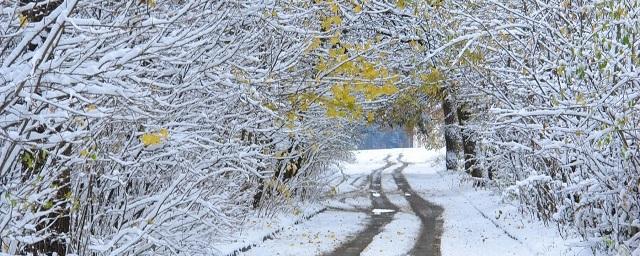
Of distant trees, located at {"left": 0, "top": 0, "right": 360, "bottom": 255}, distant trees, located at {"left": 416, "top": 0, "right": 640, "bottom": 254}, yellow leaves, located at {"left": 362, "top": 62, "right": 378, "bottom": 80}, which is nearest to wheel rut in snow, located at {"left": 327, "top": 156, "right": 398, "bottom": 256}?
distant trees, located at {"left": 0, "top": 0, "right": 360, "bottom": 255}

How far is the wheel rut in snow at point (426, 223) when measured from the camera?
15.3m

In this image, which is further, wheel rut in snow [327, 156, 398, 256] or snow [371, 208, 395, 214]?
snow [371, 208, 395, 214]

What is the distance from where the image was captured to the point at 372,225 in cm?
2028

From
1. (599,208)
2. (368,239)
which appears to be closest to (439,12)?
(599,208)

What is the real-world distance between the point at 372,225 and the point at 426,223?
1416 millimetres

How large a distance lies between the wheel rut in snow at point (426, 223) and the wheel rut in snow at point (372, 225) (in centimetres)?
83

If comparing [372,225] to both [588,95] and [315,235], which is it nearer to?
[315,235]

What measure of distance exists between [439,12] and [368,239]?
6294mm

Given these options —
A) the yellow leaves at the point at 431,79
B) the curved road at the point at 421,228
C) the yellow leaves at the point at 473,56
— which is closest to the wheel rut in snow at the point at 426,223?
the curved road at the point at 421,228

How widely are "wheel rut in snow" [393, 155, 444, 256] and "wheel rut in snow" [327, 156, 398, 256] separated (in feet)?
2.73

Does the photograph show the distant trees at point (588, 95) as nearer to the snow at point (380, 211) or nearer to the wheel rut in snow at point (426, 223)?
the wheel rut in snow at point (426, 223)

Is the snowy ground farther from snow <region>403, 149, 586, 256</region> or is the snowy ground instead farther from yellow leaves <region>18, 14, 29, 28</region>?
yellow leaves <region>18, 14, 29, 28</region>

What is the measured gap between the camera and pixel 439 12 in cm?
1238

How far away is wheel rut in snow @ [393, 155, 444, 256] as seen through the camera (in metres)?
15.3
